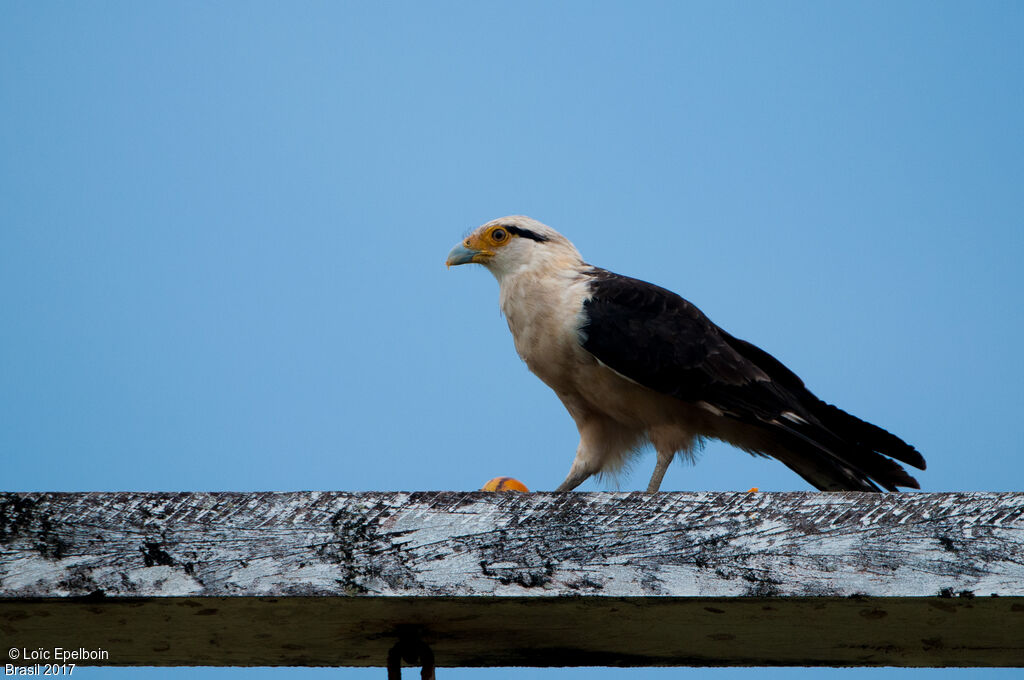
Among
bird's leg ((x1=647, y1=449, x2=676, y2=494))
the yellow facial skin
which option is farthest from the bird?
the yellow facial skin

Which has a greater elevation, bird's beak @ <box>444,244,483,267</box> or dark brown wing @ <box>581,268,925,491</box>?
bird's beak @ <box>444,244,483,267</box>

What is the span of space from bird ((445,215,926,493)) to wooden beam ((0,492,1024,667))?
5.46 ft

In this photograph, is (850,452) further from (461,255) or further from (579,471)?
(461,255)

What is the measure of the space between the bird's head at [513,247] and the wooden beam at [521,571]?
2.34 metres

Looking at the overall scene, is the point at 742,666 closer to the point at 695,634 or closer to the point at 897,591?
the point at 695,634

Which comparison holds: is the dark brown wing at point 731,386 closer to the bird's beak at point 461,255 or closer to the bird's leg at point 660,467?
the bird's leg at point 660,467

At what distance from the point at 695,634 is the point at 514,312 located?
7.00ft

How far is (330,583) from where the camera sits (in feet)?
5.20

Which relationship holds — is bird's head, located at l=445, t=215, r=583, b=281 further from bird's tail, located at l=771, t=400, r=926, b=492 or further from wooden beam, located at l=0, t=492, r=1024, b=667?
wooden beam, located at l=0, t=492, r=1024, b=667

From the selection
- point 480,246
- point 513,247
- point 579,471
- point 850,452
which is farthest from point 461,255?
point 850,452

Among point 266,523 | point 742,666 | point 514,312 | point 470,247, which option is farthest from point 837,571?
point 470,247

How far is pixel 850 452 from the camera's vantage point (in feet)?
11.0

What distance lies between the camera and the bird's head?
3979 millimetres

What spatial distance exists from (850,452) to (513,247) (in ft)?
4.58
